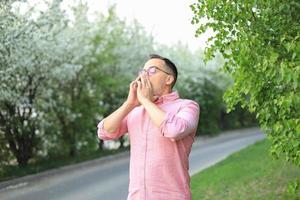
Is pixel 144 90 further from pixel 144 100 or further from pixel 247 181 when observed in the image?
pixel 247 181

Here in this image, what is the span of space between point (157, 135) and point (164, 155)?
4.9 inches

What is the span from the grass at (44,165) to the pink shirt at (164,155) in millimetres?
11062

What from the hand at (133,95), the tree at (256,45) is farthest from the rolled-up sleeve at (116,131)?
the tree at (256,45)

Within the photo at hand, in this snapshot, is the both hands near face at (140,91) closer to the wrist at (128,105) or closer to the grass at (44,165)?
the wrist at (128,105)

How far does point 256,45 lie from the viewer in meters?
5.62

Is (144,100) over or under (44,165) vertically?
over

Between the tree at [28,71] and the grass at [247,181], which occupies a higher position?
the tree at [28,71]

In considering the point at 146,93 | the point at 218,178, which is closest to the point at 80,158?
the point at 218,178

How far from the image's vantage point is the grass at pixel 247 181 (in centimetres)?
927

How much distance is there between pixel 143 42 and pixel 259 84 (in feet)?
61.4

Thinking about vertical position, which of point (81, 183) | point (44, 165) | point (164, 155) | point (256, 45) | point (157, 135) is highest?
point (256, 45)

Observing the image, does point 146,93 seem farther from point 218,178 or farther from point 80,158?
point 80,158

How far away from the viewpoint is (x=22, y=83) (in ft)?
50.6

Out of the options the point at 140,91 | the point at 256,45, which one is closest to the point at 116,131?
the point at 140,91
